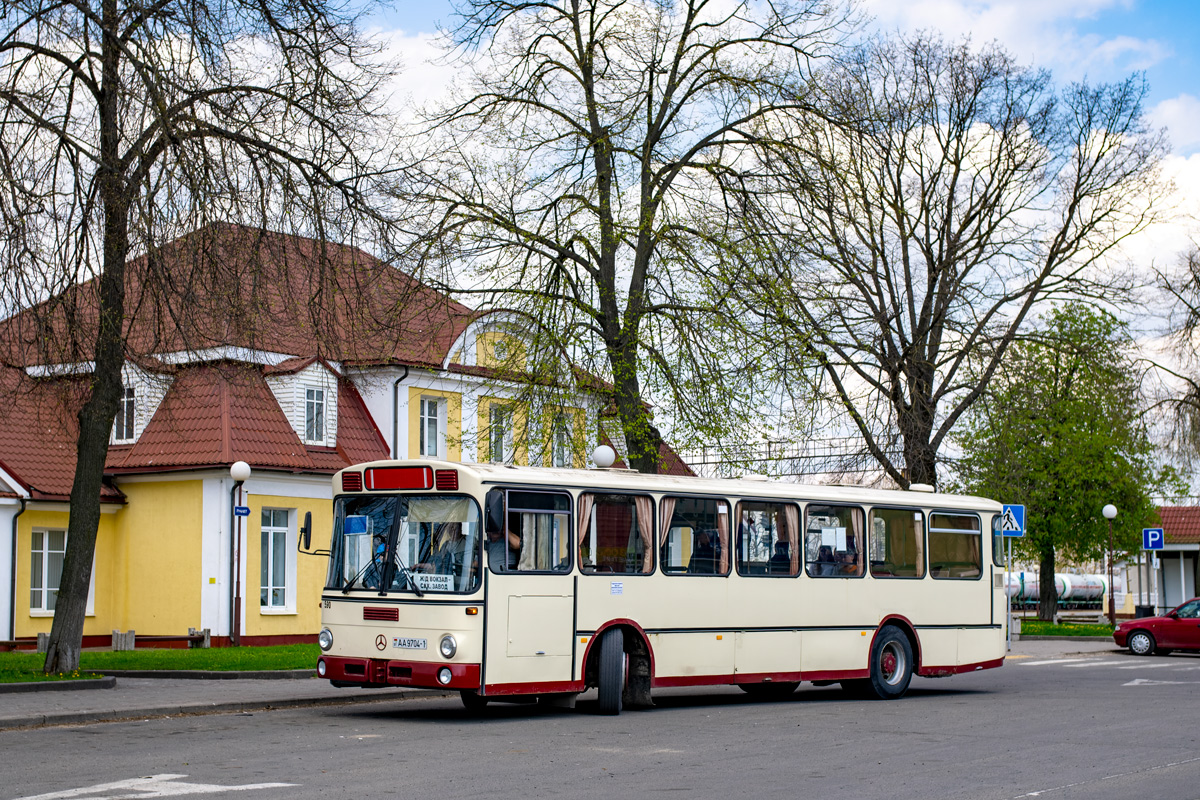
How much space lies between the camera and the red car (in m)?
31.9

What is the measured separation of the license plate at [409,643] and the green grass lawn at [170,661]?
6562 millimetres

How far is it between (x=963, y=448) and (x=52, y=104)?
3248 centimetres

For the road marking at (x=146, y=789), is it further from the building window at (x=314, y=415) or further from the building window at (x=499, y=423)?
the building window at (x=314, y=415)

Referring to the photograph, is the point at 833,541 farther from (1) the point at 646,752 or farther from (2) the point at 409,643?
(1) the point at 646,752

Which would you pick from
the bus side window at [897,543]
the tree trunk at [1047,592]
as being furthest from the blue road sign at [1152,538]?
the bus side window at [897,543]

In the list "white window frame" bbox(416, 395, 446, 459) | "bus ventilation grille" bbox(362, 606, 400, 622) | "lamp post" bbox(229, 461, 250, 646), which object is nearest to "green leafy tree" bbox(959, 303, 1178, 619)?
"white window frame" bbox(416, 395, 446, 459)

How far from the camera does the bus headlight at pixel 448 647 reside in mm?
15133

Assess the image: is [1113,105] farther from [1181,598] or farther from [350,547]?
[1181,598]

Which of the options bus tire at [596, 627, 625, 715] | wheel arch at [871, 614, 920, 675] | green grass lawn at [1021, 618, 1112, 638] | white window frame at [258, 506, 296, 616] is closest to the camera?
bus tire at [596, 627, 625, 715]

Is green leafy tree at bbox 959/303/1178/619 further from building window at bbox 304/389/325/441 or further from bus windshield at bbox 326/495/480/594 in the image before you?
bus windshield at bbox 326/495/480/594

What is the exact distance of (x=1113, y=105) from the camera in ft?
126

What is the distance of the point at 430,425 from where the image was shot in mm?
38000

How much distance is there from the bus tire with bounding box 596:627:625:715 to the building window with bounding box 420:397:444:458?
21.6 metres

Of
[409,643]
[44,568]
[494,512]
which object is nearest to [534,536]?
[494,512]
